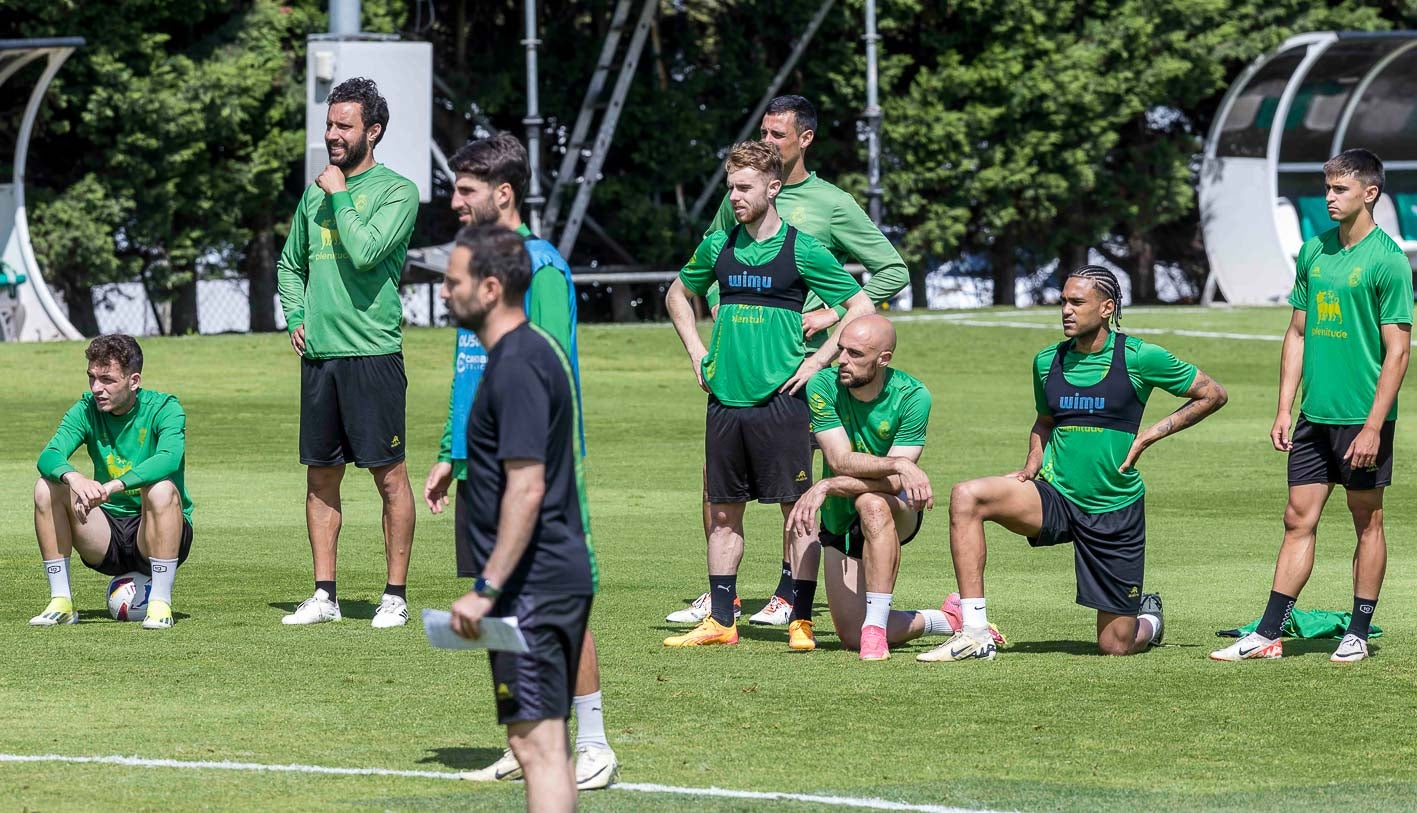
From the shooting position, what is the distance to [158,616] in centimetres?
951

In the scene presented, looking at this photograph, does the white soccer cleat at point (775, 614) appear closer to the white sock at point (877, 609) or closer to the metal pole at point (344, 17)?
the white sock at point (877, 609)

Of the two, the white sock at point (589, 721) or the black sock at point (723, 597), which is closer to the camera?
the white sock at point (589, 721)

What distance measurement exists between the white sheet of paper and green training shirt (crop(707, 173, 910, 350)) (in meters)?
4.68

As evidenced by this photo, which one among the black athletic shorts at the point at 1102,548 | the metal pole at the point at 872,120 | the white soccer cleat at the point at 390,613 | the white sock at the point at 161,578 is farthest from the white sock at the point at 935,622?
the metal pole at the point at 872,120

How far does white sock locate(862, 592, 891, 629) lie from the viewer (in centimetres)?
887

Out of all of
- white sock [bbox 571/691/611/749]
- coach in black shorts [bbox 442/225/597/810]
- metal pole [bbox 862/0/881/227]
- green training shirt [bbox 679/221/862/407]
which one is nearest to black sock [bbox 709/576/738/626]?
green training shirt [bbox 679/221/862/407]

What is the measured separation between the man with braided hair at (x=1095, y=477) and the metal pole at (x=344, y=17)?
15.7m

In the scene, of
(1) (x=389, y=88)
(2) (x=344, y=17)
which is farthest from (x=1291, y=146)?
(2) (x=344, y=17)

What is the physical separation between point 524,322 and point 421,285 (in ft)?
89.3

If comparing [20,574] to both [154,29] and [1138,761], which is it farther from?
[154,29]

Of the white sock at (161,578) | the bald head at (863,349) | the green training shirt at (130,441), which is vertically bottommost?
the white sock at (161,578)

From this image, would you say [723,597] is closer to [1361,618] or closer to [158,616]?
[158,616]

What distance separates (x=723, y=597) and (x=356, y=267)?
2.11 metres

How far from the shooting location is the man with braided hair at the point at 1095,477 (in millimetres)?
8898
